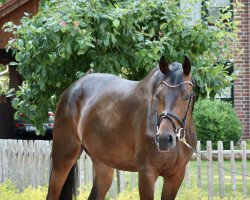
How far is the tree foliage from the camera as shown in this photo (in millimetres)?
8125

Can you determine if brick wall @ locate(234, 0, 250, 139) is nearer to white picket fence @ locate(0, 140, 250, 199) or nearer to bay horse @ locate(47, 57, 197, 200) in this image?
white picket fence @ locate(0, 140, 250, 199)

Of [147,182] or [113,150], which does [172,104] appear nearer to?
[147,182]

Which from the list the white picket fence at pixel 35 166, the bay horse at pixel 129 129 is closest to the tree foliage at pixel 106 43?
the bay horse at pixel 129 129

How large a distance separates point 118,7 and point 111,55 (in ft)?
2.01

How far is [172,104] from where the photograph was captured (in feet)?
17.5

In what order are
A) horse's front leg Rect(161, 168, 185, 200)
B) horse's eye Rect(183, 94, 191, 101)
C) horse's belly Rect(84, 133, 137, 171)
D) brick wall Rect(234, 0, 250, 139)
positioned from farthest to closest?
brick wall Rect(234, 0, 250, 139) → horse's belly Rect(84, 133, 137, 171) → horse's front leg Rect(161, 168, 185, 200) → horse's eye Rect(183, 94, 191, 101)

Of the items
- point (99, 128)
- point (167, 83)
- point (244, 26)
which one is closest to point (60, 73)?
point (99, 128)

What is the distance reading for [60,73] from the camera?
8695mm

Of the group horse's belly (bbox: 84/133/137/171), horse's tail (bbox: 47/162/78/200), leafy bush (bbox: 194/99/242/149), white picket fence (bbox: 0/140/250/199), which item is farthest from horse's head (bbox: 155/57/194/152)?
leafy bush (bbox: 194/99/242/149)

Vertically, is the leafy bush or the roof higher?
the roof

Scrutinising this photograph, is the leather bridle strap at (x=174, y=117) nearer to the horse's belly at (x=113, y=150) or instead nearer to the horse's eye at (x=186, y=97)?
the horse's eye at (x=186, y=97)

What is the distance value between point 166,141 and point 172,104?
0.97ft

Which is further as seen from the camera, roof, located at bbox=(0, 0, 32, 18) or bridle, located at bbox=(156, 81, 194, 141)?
roof, located at bbox=(0, 0, 32, 18)

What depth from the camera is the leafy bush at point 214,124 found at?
16.2 metres
